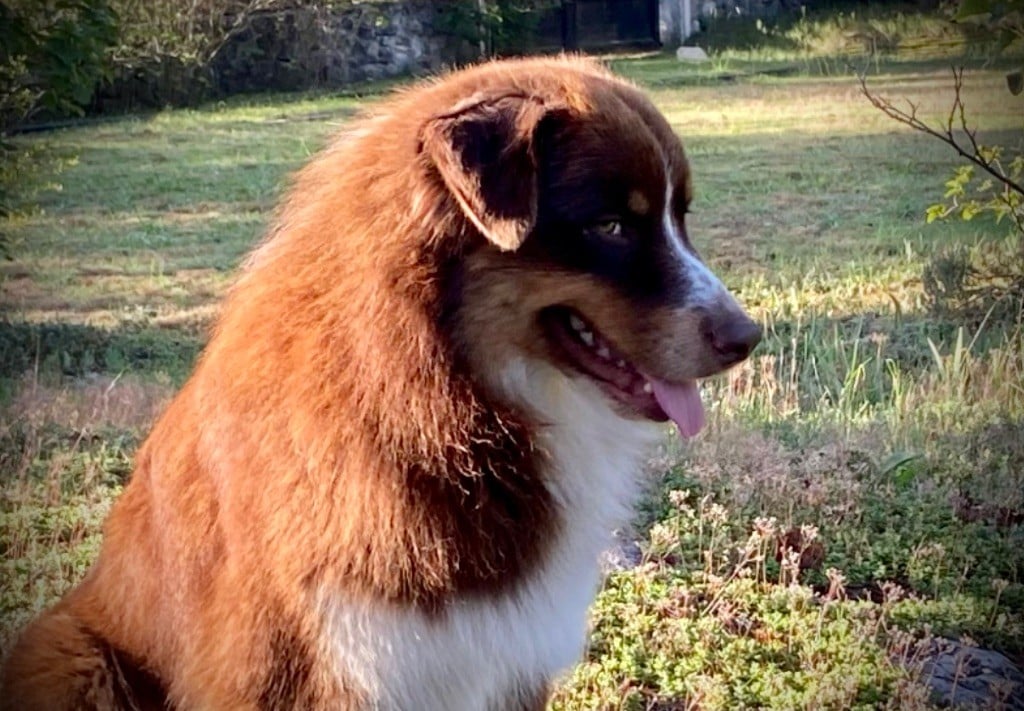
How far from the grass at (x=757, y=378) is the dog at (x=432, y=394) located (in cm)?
65

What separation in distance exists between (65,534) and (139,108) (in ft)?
2.90

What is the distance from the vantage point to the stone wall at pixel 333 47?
240 centimetres

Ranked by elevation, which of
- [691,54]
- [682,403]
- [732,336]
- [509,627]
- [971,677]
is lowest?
[971,677]

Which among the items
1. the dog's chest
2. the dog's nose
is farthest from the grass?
the dog's nose

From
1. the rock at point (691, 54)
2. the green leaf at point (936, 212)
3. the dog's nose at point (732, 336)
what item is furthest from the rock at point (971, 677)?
the rock at point (691, 54)

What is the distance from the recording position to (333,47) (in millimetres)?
2484

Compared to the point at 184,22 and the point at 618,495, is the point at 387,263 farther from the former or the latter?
the point at 184,22

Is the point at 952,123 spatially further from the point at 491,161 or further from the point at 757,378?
the point at 491,161

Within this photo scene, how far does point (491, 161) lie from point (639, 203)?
0.83 ft

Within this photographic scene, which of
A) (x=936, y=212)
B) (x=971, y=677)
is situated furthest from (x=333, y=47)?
(x=971, y=677)

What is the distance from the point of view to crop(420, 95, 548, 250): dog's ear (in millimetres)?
1663

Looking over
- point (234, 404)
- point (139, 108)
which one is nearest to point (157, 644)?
point (234, 404)

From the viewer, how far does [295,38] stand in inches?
96.3

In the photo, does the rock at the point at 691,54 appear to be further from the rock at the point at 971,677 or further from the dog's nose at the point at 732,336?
the rock at the point at 971,677
